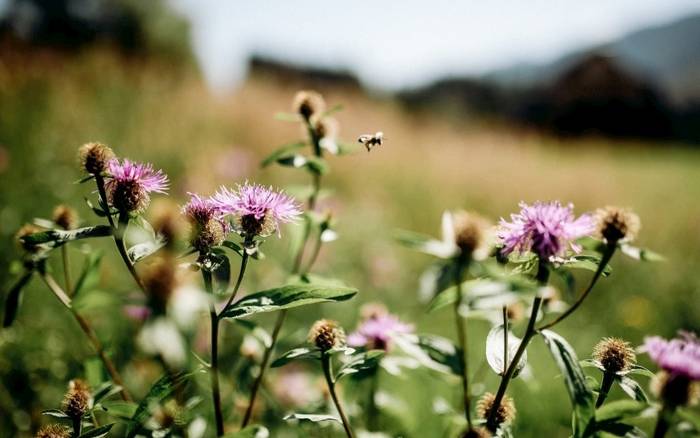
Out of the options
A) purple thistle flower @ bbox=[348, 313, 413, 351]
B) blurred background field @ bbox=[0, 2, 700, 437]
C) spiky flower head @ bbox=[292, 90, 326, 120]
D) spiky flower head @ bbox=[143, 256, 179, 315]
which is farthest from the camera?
blurred background field @ bbox=[0, 2, 700, 437]

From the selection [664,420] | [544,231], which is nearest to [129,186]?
[544,231]

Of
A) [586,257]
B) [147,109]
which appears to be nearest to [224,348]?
[586,257]

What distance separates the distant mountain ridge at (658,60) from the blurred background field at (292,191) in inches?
476

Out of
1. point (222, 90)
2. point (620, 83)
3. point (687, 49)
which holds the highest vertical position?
point (687, 49)

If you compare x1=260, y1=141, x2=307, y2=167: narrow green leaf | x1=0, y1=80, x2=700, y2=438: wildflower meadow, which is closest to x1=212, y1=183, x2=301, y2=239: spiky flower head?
x1=0, y1=80, x2=700, y2=438: wildflower meadow

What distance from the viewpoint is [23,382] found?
1557mm

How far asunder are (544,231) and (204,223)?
480mm

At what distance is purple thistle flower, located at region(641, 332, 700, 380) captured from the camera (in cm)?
64

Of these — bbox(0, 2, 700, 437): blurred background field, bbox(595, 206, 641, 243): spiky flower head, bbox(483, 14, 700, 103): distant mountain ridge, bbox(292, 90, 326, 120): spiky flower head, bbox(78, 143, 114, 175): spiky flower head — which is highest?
bbox(483, 14, 700, 103): distant mountain ridge

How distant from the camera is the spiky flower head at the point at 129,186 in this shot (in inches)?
30.3

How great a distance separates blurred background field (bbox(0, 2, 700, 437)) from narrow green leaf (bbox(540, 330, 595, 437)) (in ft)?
1.05

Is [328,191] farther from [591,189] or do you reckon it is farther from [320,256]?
[591,189]

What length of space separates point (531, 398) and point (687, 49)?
1309 inches

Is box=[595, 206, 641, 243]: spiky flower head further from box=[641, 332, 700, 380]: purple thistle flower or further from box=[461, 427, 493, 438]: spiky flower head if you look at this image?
box=[461, 427, 493, 438]: spiky flower head
